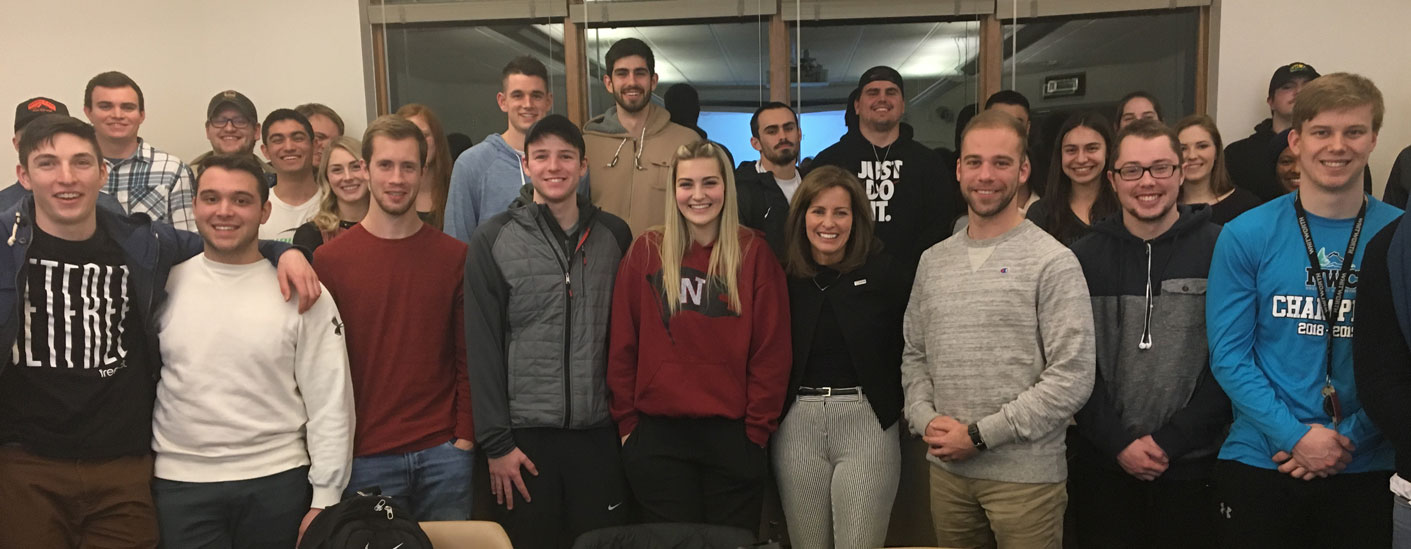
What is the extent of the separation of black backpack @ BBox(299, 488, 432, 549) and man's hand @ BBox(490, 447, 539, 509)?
0.44 metres

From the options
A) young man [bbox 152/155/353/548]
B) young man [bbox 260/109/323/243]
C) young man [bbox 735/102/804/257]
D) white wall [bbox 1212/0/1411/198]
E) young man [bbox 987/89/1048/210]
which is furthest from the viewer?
white wall [bbox 1212/0/1411/198]

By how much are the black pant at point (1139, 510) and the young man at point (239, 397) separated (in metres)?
2.13

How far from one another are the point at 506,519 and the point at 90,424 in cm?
111

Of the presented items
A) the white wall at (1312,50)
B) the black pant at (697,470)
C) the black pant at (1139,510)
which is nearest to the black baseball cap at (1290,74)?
the white wall at (1312,50)

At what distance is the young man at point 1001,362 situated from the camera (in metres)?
2.28

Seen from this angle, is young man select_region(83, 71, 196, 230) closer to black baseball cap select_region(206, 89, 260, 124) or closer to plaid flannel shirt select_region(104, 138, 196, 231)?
plaid flannel shirt select_region(104, 138, 196, 231)

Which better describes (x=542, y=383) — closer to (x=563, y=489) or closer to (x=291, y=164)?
(x=563, y=489)

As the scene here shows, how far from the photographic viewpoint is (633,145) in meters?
3.47

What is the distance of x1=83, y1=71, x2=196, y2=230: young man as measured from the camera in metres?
3.32

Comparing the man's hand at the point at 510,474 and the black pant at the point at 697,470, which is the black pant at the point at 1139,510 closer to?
the black pant at the point at 697,470

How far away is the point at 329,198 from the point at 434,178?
510 millimetres

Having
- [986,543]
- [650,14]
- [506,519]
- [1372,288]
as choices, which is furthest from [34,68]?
[1372,288]

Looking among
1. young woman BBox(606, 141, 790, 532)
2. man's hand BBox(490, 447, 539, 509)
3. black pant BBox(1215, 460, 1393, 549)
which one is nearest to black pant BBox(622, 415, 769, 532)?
young woman BBox(606, 141, 790, 532)

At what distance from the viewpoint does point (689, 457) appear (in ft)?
8.13
